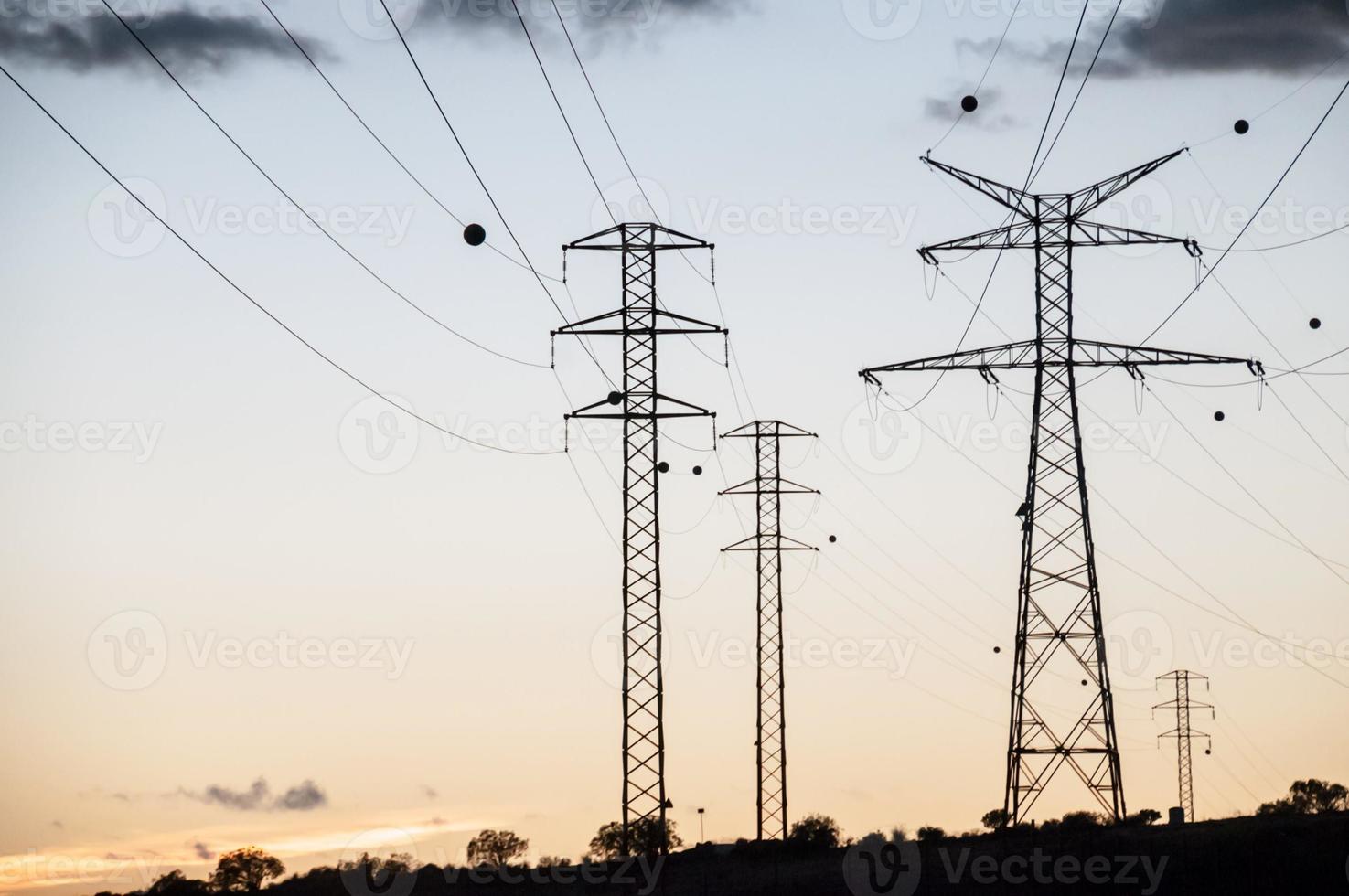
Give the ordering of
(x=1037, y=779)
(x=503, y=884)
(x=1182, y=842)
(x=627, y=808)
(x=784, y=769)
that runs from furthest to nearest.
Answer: (x=784, y=769), (x=503, y=884), (x=1182, y=842), (x=1037, y=779), (x=627, y=808)

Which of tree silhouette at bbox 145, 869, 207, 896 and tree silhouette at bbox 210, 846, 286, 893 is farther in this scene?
tree silhouette at bbox 210, 846, 286, 893

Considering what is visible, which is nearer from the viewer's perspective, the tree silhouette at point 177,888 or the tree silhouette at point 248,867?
the tree silhouette at point 177,888

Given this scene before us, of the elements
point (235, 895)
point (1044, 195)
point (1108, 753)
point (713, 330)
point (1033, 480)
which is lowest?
point (235, 895)

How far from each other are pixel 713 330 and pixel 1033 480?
929 centimetres

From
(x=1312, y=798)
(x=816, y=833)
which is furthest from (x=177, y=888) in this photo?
(x=1312, y=798)

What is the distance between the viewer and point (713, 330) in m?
47.6

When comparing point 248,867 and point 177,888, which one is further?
point 248,867

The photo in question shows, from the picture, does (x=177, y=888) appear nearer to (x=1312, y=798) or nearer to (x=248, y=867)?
(x=248, y=867)

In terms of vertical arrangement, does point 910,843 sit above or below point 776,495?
below

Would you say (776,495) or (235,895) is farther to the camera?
(776,495)

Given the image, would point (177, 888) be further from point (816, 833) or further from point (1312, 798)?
point (1312, 798)

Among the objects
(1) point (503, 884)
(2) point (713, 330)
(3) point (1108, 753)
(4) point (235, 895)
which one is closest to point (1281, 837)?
(3) point (1108, 753)

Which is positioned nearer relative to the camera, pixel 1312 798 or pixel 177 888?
pixel 177 888

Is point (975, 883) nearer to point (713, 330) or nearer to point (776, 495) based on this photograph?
point (713, 330)
